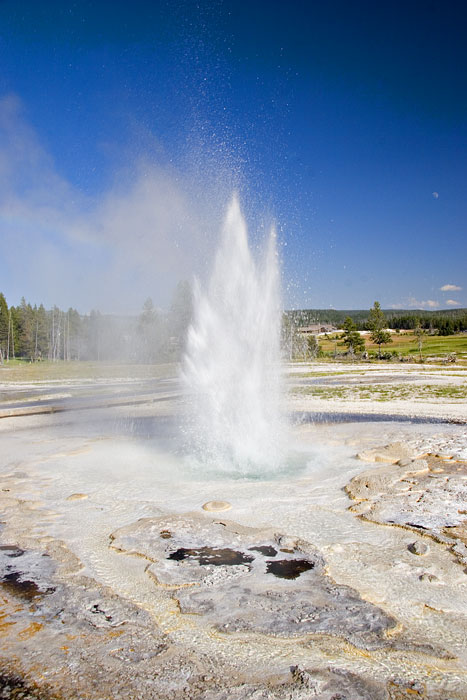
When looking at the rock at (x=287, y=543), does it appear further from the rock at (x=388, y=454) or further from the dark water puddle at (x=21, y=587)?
the rock at (x=388, y=454)

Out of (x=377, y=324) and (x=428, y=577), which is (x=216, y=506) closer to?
(x=428, y=577)

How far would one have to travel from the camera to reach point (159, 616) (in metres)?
4.73

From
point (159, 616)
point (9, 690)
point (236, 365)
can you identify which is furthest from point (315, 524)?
point (236, 365)

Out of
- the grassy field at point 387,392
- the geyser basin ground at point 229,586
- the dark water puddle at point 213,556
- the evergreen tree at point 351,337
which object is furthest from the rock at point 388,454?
the evergreen tree at point 351,337

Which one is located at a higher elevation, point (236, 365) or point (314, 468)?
point (236, 365)

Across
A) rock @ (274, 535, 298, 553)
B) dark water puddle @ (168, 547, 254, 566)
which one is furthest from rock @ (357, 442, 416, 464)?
dark water puddle @ (168, 547, 254, 566)

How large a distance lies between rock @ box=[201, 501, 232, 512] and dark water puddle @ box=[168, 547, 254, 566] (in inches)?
56.9

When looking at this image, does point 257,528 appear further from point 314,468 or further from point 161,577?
point 314,468

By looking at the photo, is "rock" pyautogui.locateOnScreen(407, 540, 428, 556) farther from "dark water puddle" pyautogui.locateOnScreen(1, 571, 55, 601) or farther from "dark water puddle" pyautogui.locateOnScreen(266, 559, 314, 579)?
"dark water puddle" pyautogui.locateOnScreen(1, 571, 55, 601)

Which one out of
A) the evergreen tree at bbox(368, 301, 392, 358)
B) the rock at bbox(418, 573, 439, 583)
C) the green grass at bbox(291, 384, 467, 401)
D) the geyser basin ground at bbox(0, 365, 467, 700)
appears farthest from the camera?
the evergreen tree at bbox(368, 301, 392, 358)

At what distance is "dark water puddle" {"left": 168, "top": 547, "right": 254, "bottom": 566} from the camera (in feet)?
19.6

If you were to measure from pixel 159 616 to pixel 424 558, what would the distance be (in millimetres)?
3225

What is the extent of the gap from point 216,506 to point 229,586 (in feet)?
8.61

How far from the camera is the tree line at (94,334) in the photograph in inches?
2643
